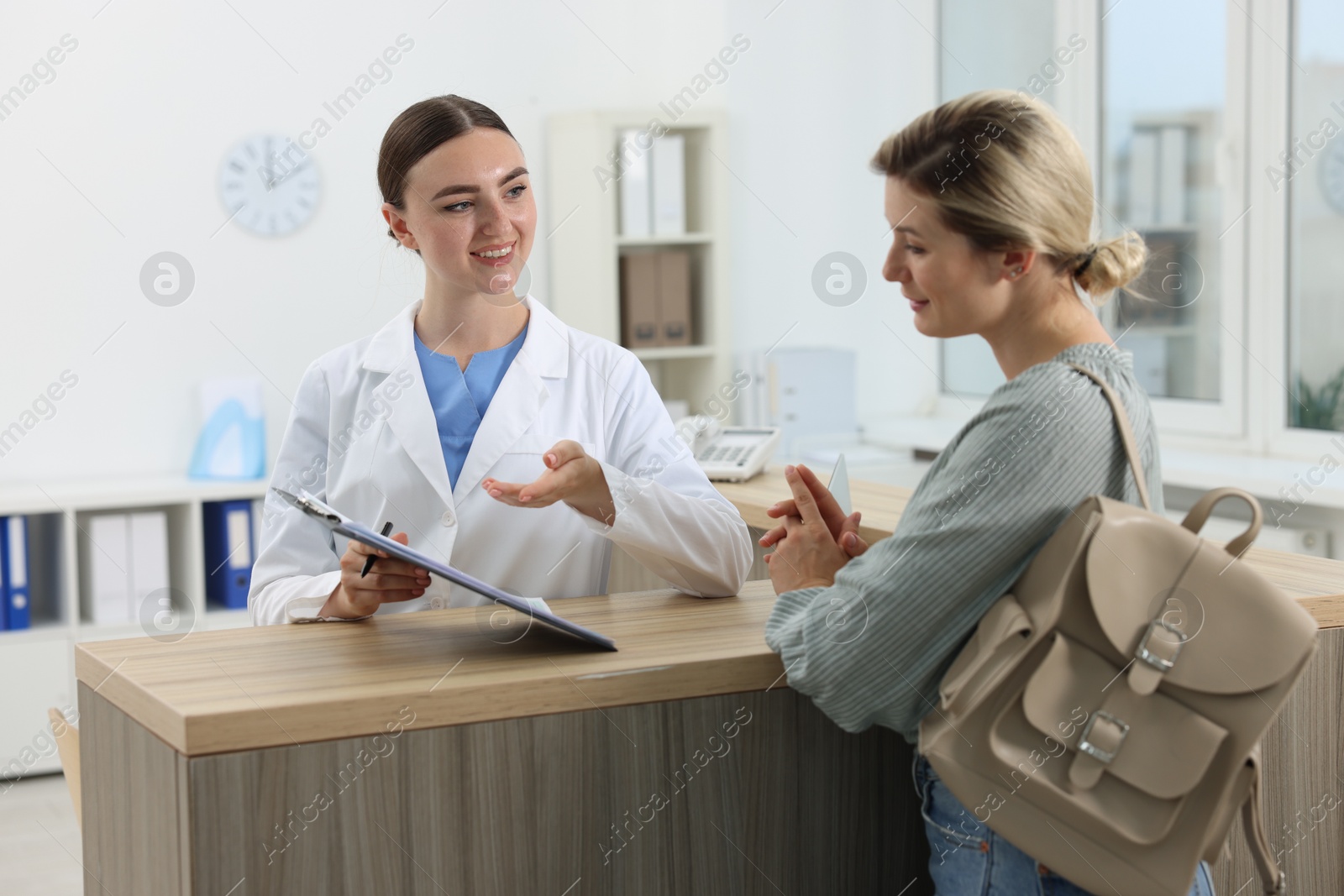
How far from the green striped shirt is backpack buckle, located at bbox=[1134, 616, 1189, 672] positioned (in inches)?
4.6

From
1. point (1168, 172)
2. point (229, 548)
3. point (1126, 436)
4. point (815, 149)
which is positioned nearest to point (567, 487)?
point (1126, 436)

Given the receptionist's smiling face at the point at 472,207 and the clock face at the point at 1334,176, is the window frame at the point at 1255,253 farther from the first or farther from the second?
the receptionist's smiling face at the point at 472,207

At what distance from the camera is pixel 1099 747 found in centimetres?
107

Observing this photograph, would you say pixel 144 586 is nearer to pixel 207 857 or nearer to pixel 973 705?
pixel 207 857

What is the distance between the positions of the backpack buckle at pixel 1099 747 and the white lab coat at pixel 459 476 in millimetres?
620

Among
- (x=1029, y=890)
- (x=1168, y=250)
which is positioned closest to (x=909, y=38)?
(x=1168, y=250)

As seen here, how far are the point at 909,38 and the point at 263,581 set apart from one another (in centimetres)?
412

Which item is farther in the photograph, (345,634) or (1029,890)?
(345,634)

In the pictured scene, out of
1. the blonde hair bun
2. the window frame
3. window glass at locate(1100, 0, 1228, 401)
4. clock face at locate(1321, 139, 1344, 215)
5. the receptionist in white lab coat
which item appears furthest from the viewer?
window glass at locate(1100, 0, 1228, 401)

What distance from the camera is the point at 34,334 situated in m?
4.05

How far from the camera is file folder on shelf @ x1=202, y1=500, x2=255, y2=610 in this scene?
159 inches

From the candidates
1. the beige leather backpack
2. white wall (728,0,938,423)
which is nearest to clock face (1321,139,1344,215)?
→ white wall (728,0,938,423)

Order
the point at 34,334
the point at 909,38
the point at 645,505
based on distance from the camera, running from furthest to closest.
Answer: the point at 909,38, the point at 34,334, the point at 645,505

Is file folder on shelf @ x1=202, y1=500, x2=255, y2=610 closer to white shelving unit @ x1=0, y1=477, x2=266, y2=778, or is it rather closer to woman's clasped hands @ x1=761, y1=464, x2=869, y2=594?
white shelving unit @ x1=0, y1=477, x2=266, y2=778
